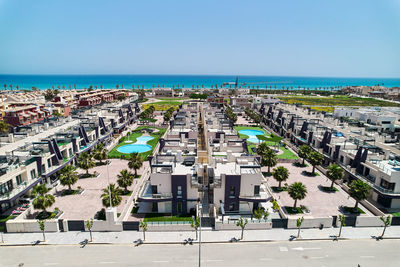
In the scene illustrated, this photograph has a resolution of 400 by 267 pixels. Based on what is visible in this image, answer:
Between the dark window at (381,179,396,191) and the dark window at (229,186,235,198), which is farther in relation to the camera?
the dark window at (381,179,396,191)

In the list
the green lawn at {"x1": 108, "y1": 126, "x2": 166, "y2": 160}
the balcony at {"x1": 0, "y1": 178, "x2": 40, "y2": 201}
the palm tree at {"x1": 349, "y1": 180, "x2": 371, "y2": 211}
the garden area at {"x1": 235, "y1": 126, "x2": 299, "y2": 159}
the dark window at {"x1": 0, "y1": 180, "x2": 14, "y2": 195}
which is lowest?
the green lawn at {"x1": 108, "y1": 126, "x2": 166, "y2": 160}

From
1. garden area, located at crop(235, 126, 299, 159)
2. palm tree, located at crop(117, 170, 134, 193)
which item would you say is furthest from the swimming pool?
garden area, located at crop(235, 126, 299, 159)

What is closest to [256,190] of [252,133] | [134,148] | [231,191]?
[231,191]

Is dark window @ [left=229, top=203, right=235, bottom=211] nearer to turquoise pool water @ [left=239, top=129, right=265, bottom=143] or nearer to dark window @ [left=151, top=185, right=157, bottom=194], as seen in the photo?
dark window @ [left=151, top=185, right=157, bottom=194]

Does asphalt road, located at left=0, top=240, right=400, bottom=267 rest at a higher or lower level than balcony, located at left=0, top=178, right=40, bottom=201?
lower

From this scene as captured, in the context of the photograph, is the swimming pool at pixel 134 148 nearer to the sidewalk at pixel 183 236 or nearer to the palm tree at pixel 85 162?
the palm tree at pixel 85 162

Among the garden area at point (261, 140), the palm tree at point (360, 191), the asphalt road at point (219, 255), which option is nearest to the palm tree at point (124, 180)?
the asphalt road at point (219, 255)
